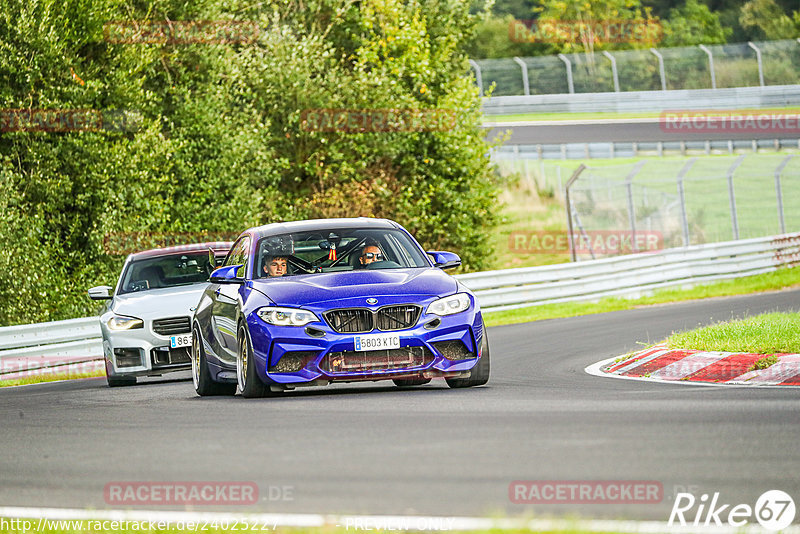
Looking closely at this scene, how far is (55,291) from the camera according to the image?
2533 centimetres

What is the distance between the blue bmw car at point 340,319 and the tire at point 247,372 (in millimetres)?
12

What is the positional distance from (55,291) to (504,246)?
61.2ft

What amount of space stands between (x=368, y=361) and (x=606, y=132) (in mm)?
42730

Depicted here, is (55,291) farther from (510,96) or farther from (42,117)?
(510,96)

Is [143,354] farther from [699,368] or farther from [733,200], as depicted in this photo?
[733,200]

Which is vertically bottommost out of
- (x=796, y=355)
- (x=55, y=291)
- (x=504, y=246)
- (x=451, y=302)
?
(x=504, y=246)

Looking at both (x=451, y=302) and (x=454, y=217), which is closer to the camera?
(x=451, y=302)

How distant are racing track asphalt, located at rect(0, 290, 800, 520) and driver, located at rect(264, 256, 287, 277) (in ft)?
3.56

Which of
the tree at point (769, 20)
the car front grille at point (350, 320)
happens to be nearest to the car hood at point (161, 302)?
the car front grille at point (350, 320)

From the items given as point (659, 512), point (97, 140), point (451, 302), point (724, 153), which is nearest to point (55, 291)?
point (97, 140)

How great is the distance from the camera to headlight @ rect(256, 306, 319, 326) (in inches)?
408

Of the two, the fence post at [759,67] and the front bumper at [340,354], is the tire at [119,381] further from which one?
the fence post at [759,67]

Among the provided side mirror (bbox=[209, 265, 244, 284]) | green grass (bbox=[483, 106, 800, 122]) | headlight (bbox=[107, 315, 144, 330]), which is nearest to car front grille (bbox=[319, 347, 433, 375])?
side mirror (bbox=[209, 265, 244, 284])

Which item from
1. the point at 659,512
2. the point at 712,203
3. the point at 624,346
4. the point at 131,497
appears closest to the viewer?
the point at 659,512
